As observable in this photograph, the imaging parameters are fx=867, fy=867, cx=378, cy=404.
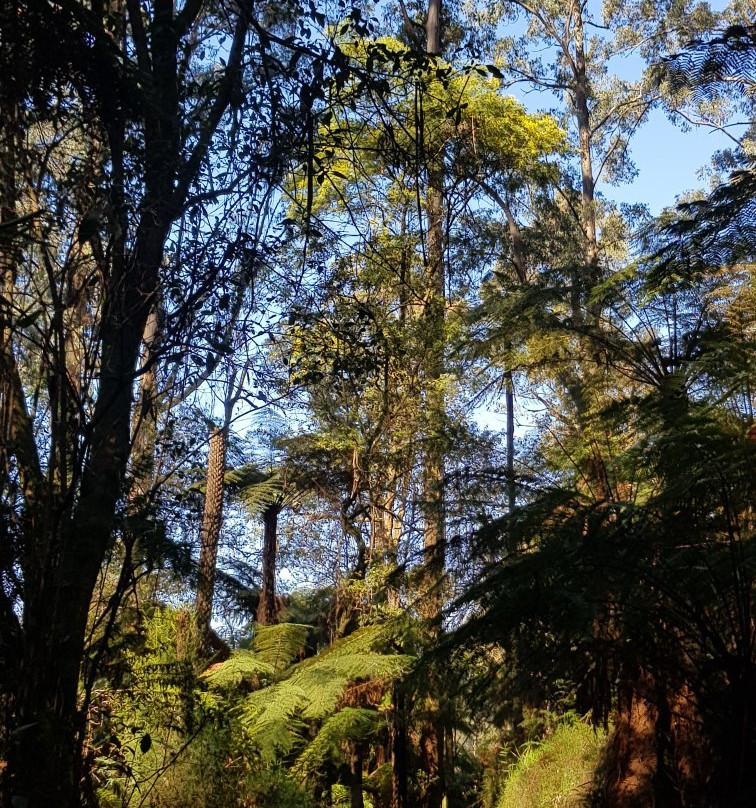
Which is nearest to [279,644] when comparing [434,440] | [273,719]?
[273,719]

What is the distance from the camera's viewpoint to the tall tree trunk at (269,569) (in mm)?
11195

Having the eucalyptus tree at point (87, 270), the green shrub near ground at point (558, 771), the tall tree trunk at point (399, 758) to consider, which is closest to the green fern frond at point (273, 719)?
the tall tree trunk at point (399, 758)

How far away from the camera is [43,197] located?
3.47 m

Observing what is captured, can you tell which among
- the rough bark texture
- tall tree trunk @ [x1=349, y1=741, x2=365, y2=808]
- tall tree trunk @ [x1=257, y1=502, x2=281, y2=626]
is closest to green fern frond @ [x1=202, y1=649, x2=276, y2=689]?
tall tree trunk @ [x1=349, y1=741, x2=365, y2=808]

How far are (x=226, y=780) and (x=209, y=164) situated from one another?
4.61 metres

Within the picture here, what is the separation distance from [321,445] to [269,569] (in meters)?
2.67

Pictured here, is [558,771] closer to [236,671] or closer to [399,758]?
[399,758]

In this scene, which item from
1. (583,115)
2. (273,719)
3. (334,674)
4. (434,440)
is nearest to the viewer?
(273,719)

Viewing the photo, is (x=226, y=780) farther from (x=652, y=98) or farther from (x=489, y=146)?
(x=652, y=98)

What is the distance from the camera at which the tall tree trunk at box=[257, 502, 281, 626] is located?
441 inches

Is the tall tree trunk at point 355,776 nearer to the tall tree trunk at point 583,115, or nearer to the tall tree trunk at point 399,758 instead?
the tall tree trunk at point 399,758

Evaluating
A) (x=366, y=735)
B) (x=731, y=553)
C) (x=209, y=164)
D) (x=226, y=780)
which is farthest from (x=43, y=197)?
(x=366, y=735)

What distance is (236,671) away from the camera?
7.24 metres

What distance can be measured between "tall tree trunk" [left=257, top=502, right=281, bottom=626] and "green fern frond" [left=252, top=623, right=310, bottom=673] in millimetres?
2441
